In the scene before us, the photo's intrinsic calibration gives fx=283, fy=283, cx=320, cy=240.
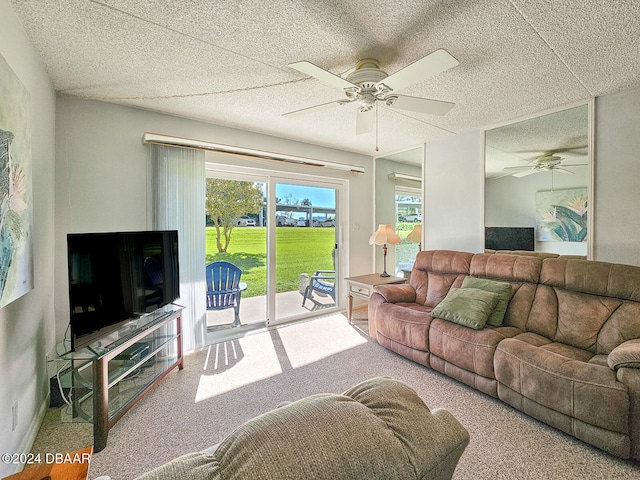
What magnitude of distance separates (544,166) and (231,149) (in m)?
3.41

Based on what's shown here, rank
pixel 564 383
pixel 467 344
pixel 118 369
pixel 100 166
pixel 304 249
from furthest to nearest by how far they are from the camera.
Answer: pixel 304 249, pixel 100 166, pixel 467 344, pixel 118 369, pixel 564 383

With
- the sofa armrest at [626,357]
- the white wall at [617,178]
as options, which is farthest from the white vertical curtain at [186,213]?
the white wall at [617,178]

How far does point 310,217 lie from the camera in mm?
4172

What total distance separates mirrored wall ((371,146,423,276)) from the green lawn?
103 cm

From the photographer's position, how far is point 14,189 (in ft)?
4.79

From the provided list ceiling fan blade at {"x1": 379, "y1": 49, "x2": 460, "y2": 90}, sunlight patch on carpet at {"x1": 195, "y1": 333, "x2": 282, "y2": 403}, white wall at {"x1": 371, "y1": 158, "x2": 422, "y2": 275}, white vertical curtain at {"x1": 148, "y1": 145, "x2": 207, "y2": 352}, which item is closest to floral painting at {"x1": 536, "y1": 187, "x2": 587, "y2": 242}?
white wall at {"x1": 371, "y1": 158, "x2": 422, "y2": 275}

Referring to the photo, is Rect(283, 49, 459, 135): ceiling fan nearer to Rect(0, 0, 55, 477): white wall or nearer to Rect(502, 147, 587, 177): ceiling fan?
Rect(0, 0, 55, 477): white wall

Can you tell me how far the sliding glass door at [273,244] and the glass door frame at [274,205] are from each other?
0.01m

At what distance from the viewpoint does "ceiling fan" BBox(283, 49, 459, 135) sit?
5.15ft

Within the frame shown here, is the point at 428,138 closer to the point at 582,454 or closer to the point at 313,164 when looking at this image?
the point at 313,164

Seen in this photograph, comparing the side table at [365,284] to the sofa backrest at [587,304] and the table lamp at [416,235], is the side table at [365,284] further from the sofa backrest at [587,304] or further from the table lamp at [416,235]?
the sofa backrest at [587,304]

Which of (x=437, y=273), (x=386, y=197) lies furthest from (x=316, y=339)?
(x=386, y=197)

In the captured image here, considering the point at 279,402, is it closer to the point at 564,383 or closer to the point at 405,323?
the point at 405,323

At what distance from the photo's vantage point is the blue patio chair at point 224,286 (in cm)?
337
